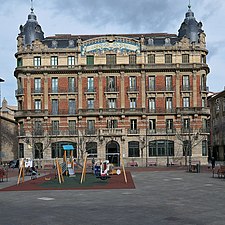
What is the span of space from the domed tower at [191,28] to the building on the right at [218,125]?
53.8ft

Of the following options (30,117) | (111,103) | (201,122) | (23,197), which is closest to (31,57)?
(30,117)

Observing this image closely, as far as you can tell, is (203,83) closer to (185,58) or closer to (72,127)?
(185,58)

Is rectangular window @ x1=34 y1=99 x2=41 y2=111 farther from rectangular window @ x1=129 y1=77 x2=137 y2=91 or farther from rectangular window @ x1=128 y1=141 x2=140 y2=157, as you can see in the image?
rectangular window @ x1=128 y1=141 x2=140 y2=157

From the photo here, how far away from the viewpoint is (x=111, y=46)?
5800 cm

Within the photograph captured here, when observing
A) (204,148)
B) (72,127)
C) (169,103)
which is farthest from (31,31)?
(204,148)

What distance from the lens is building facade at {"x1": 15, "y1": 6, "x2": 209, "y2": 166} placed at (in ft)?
186

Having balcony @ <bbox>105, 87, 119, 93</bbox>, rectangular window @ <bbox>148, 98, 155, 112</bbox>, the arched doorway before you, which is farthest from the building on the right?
the arched doorway

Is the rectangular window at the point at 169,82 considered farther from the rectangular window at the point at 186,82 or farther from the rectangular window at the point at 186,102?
the rectangular window at the point at 186,102

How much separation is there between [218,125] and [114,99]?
2903 cm

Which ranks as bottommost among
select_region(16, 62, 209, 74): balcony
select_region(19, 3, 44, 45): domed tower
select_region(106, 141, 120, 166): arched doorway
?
select_region(106, 141, 120, 166): arched doorway

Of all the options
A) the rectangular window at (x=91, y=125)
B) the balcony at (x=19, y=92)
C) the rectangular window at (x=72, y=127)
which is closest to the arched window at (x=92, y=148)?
the rectangular window at (x=91, y=125)

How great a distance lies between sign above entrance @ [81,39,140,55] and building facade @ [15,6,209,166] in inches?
5.8

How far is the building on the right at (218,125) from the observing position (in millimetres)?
74375

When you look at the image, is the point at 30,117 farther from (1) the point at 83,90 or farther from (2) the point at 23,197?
(2) the point at 23,197
